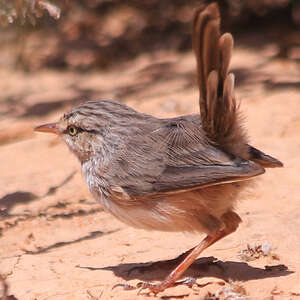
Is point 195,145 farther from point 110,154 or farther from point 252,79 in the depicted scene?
point 252,79

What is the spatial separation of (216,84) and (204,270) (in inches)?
54.0

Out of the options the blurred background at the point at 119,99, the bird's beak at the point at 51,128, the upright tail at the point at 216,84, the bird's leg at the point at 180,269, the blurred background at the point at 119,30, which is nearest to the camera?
the upright tail at the point at 216,84

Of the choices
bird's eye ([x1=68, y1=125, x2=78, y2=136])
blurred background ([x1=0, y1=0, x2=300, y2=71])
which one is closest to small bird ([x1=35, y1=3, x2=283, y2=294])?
bird's eye ([x1=68, y1=125, x2=78, y2=136])

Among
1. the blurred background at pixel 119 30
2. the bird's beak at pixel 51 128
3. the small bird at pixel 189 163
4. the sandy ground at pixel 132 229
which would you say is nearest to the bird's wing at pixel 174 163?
the small bird at pixel 189 163

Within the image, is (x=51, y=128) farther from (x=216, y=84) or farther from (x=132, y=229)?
(x=216, y=84)

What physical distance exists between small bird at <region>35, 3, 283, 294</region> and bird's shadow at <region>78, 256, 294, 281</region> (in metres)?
0.16

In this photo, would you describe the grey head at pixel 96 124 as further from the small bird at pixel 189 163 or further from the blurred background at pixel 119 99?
the blurred background at pixel 119 99

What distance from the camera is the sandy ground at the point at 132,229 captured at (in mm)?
4363

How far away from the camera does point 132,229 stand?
5.40 metres

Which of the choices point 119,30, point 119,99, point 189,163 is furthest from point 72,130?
point 119,30

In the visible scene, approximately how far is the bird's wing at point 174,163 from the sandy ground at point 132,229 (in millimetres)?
462

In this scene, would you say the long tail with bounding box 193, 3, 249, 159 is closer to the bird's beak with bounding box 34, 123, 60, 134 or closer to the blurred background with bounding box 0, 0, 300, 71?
the bird's beak with bounding box 34, 123, 60, 134

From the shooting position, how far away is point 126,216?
4.36 meters

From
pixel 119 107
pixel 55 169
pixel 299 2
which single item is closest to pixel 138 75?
pixel 299 2
